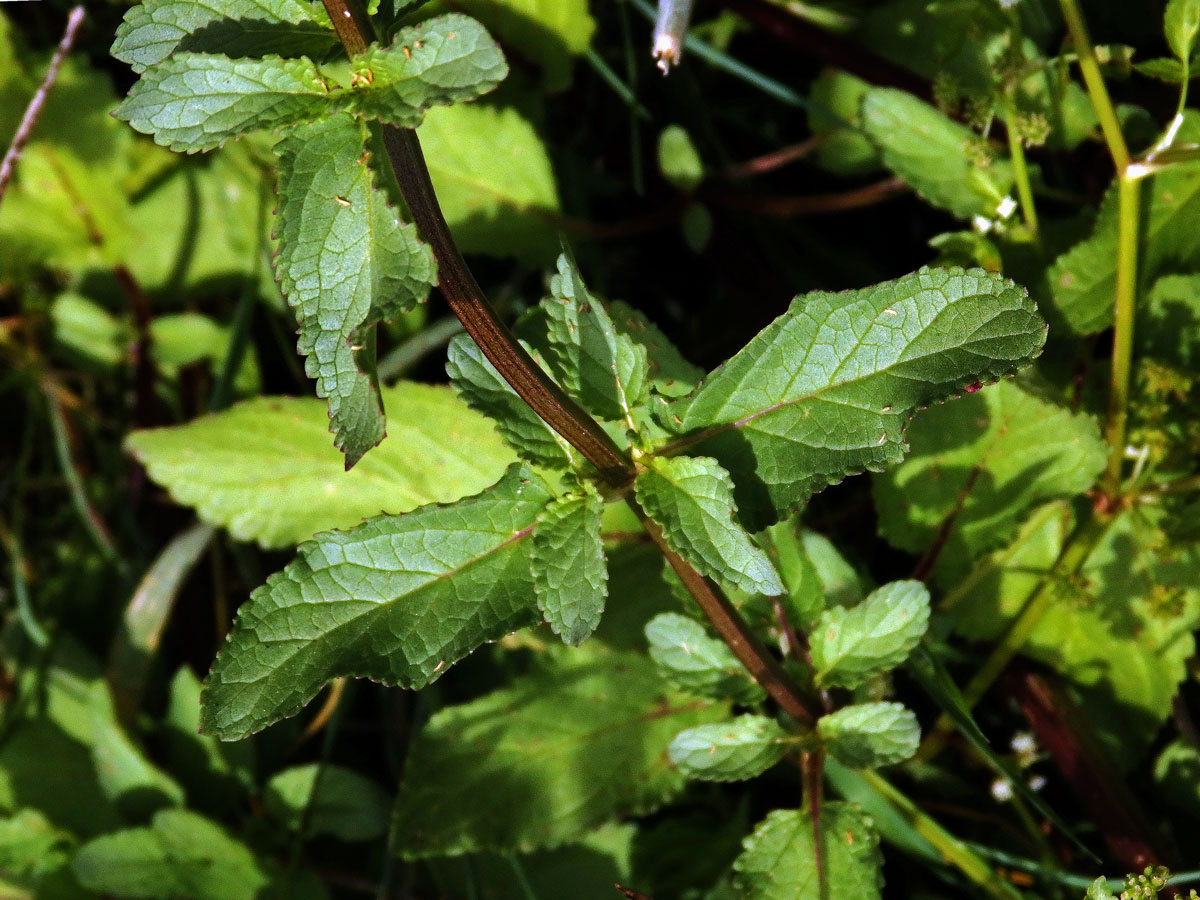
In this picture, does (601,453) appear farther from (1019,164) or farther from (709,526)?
(1019,164)

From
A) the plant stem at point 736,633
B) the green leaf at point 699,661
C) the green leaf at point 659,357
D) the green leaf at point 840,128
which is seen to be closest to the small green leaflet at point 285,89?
the plant stem at point 736,633

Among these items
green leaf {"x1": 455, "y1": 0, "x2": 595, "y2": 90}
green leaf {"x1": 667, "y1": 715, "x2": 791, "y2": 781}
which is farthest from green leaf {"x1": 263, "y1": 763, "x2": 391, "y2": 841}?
green leaf {"x1": 455, "y1": 0, "x2": 595, "y2": 90}

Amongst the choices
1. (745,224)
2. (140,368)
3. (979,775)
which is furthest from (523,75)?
(979,775)

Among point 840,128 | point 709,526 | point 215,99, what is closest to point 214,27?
point 215,99

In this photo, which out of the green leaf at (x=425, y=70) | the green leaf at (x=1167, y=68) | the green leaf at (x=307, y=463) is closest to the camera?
the green leaf at (x=425, y=70)

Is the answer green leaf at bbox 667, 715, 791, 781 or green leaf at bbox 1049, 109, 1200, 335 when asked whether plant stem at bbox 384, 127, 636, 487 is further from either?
green leaf at bbox 1049, 109, 1200, 335

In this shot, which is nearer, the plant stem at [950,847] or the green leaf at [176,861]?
the plant stem at [950,847]

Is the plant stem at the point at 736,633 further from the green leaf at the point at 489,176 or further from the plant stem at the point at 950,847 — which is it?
the green leaf at the point at 489,176
